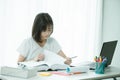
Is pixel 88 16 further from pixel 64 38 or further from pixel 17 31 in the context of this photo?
pixel 17 31

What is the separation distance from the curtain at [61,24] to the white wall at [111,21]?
0.16 meters

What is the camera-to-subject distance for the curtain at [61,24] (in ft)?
11.0

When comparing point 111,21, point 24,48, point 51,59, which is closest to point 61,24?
point 111,21

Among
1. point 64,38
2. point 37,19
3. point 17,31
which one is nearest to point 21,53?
point 37,19

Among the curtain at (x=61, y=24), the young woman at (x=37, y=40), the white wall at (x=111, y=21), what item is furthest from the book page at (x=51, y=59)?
the white wall at (x=111, y=21)

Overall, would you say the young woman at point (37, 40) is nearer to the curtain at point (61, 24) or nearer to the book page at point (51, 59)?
the book page at point (51, 59)

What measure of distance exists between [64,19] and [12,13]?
2.84 ft

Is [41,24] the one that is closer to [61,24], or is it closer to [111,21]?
[61,24]

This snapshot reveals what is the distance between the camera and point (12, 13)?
11.0ft

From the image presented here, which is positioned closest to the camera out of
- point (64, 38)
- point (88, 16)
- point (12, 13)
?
point (12, 13)

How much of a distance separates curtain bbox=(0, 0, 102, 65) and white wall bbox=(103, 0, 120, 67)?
0.16 metres

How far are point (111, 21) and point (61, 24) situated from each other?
1045 millimetres

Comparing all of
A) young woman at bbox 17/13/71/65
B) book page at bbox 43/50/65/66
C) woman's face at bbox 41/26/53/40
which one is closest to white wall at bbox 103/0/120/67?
→ young woman at bbox 17/13/71/65

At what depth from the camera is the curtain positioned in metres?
3.35
